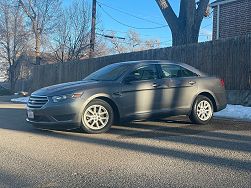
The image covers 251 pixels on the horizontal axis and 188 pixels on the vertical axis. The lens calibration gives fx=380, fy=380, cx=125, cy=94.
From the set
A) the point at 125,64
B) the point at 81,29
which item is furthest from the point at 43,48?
the point at 125,64

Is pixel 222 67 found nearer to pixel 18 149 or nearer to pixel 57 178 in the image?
pixel 18 149

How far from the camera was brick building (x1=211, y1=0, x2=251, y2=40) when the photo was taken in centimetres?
1969

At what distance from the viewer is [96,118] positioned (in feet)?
25.1

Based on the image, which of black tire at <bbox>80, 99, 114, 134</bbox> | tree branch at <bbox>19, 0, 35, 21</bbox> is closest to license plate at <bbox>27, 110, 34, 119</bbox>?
black tire at <bbox>80, 99, 114, 134</bbox>

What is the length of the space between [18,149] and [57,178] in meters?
1.97

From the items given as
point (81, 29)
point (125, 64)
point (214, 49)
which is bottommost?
point (125, 64)

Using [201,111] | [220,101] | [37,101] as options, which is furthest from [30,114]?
[220,101]

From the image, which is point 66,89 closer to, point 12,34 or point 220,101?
point 220,101

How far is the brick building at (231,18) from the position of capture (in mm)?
19688

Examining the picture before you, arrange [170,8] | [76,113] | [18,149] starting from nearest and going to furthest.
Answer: [18,149] < [76,113] < [170,8]

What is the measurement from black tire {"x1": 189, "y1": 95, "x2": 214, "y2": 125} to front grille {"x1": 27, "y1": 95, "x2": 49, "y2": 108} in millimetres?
3323

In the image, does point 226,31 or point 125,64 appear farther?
point 226,31

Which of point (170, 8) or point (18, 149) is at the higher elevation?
point (170, 8)

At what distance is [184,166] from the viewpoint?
507 centimetres
